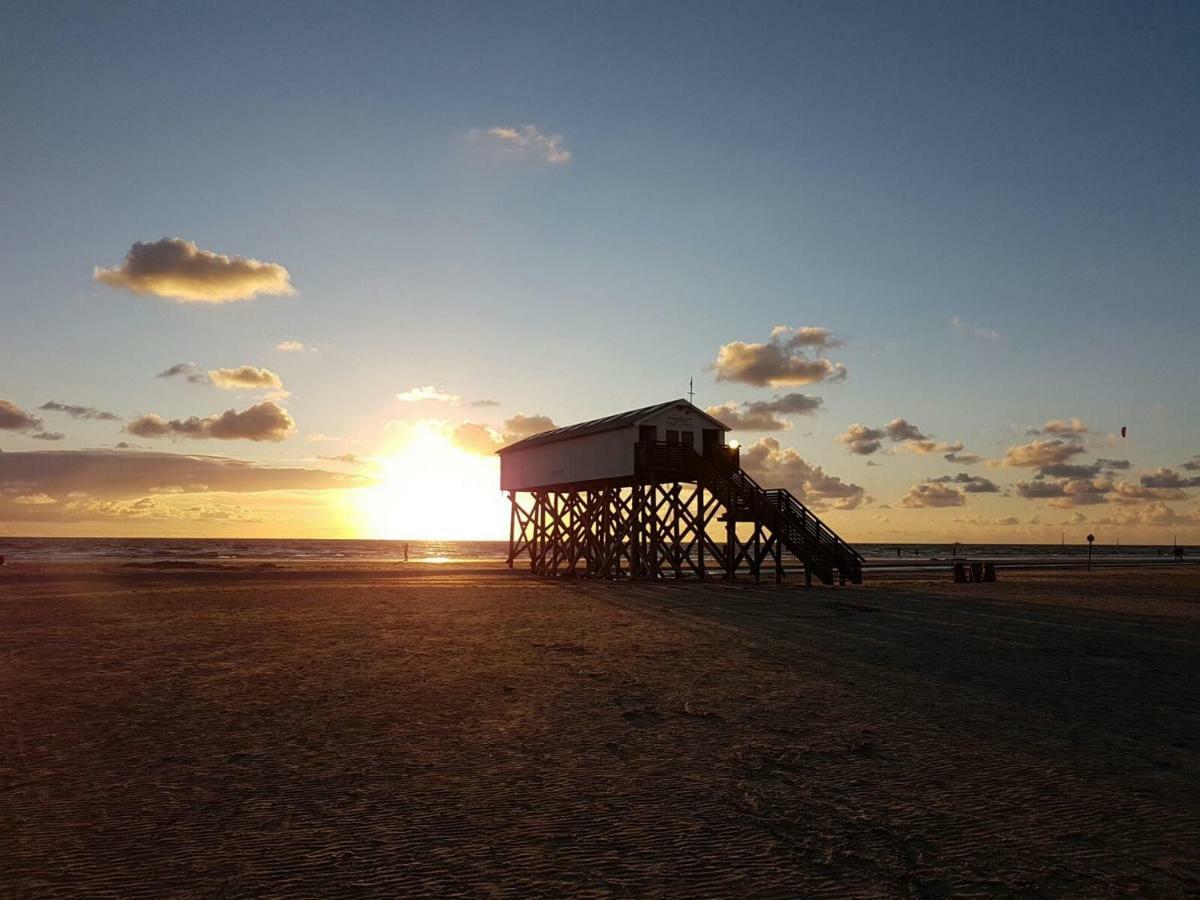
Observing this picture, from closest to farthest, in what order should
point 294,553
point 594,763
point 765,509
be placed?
point 594,763
point 765,509
point 294,553

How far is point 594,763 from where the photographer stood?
7992mm

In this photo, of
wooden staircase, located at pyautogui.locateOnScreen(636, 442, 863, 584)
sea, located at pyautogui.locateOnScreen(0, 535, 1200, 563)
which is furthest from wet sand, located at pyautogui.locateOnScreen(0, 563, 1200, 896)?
sea, located at pyautogui.locateOnScreen(0, 535, 1200, 563)

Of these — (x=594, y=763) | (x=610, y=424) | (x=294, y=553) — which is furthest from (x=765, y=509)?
(x=294, y=553)

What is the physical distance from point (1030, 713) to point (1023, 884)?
18.4 feet

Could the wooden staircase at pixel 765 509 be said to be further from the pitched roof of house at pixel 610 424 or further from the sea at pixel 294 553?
the sea at pixel 294 553

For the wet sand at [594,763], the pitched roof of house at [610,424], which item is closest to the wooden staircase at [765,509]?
the pitched roof of house at [610,424]

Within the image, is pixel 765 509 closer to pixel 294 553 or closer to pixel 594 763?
pixel 594 763

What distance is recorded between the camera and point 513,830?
6.21 meters

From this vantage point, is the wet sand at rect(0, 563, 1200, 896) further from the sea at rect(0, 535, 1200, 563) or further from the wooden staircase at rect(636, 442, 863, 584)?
the sea at rect(0, 535, 1200, 563)

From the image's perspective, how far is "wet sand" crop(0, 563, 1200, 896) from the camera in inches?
218

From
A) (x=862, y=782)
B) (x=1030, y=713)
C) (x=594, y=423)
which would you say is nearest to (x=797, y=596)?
(x=594, y=423)

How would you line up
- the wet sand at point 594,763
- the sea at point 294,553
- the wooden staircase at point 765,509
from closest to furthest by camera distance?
the wet sand at point 594,763 < the wooden staircase at point 765,509 < the sea at point 294,553

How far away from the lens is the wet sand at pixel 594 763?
218 inches

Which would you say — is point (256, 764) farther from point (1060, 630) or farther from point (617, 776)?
point (1060, 630)
